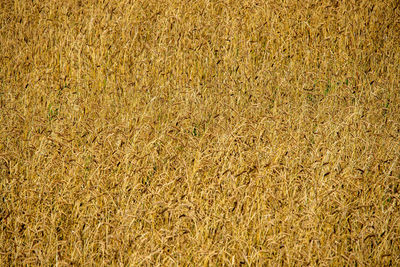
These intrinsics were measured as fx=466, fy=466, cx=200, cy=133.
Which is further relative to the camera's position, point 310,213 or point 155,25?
point 155,25

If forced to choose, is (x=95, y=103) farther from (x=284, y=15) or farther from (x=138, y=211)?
(x=284, y=15)

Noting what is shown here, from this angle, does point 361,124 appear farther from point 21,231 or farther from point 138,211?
point 21,231

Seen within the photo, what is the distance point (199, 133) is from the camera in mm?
3346

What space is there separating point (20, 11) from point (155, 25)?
5.12 feet

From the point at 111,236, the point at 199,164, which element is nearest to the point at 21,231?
the point at 111,236

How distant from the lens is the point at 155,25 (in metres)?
4.69

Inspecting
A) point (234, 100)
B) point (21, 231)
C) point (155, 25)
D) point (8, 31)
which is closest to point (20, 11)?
point (8, 31)

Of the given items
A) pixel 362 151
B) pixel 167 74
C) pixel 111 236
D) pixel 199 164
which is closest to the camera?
pixel 111 236

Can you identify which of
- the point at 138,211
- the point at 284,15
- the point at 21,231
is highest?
the point at 284,15

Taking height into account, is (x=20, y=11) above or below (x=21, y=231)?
above

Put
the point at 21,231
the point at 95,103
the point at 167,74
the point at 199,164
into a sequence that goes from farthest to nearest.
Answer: the point at 167,74 → the point at 95,103 → the point at 199,164 → the point at 21,231

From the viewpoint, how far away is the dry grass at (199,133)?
2.20m

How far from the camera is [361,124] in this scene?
10.4 feet

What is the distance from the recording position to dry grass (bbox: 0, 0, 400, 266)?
2199 mm
